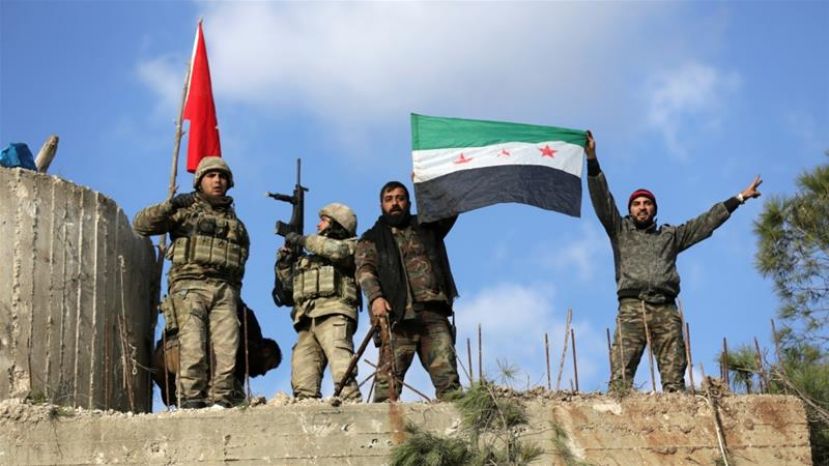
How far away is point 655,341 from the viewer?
9.77 metres

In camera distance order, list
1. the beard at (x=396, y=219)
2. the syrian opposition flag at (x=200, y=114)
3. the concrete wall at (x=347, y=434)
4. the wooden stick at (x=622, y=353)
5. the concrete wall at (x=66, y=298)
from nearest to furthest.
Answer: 1. the concrete wall at (x=347, y=434)
2. the concrete wall at (x=66, y=298)
3. the wooden stick at (x=622, y=353)
4. the beard at (x=396, y=219)
5. the syrian opposition flag at (x=200, y=114)

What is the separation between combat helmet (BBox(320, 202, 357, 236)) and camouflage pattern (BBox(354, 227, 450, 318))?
2.00 feet

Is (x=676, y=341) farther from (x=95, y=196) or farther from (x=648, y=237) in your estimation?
(x=95, y=196)

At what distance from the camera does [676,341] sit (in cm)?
967

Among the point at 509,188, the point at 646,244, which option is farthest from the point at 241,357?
the point at 646,244

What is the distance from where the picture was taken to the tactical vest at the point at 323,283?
10.2 meters

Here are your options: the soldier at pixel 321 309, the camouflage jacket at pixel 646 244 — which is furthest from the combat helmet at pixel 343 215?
the camouflage jacket at pixel 646 244

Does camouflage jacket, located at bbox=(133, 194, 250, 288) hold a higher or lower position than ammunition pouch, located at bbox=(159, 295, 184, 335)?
higher

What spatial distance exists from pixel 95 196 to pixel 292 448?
2355 millimetres

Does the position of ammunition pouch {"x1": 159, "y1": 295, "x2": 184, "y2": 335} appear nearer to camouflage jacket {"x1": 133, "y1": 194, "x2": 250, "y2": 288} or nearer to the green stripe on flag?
camouflage jacket {"x1": 133, "y1": 194, "x2": 250, "y2": 288}

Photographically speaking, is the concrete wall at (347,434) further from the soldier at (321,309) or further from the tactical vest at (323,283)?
the tactical vest at (323,283)

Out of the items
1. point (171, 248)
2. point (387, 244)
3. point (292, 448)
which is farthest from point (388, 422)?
point (171, 248)

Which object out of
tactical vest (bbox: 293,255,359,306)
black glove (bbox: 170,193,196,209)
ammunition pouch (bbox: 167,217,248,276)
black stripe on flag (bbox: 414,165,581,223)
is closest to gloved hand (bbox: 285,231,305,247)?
tactical vest (bbox: 293,255,359,306)

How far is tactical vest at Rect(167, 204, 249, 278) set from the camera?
995 cm
